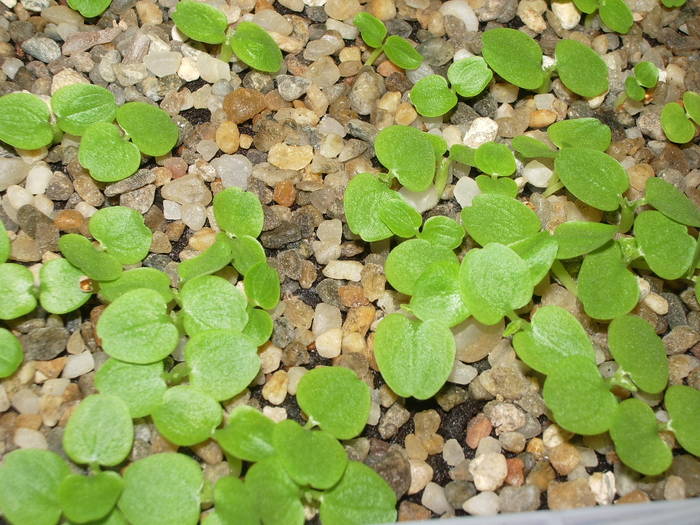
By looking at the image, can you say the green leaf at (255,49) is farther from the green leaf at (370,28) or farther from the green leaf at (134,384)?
the green leaf at (134,384)

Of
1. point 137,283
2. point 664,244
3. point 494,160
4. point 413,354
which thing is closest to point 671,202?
point 664,244

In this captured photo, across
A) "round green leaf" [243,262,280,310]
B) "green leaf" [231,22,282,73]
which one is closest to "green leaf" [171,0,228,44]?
"green leaf" [231,22,282,73]

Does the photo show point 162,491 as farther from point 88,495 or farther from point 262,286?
point 262,286

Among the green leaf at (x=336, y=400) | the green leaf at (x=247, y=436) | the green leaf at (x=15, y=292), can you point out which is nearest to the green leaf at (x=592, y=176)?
the green leaf at (x=336, y=400)

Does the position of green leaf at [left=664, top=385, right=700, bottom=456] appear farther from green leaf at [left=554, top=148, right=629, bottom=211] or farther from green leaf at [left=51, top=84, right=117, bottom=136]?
green leaf at [left=51, top=84, right=117, bottom=136]

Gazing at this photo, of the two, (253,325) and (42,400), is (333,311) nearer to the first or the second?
(253,325)

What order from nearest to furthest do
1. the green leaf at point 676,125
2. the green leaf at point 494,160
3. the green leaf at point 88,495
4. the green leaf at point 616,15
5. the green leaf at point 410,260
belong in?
1. the green leaf at point 88,495
2. the green leaf at point 410,260
3. the green leaf at point 494,160
4. the green leaf at point 676,125
5. the green leaf at point 616,15

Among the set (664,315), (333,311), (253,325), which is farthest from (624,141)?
(253,325)
